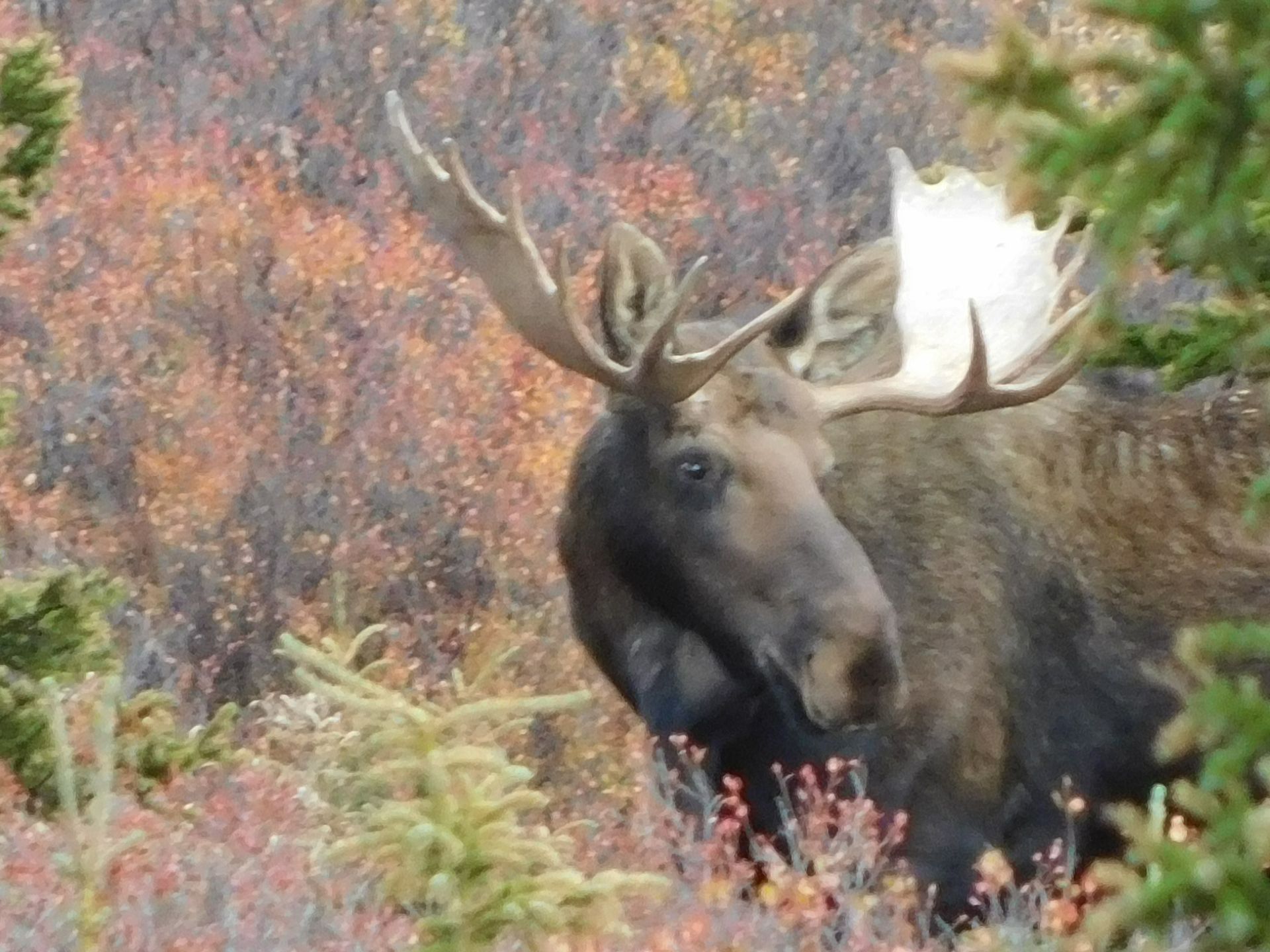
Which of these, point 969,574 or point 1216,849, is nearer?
point 1216,849

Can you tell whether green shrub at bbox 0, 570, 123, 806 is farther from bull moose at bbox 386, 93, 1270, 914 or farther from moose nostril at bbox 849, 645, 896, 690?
moose nostril at bbox 849, 645, 896, 690

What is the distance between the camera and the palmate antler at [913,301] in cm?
546

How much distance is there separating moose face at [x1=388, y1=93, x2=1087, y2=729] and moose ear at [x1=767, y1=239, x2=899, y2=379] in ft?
0.03

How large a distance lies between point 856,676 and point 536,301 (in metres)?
1.33

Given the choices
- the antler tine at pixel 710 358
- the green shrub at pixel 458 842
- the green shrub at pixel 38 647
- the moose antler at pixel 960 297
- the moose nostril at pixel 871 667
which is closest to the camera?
the green shrub at pixel 458 842

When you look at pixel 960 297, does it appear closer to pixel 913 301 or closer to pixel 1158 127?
pixel 913 301

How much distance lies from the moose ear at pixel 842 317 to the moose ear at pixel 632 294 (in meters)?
0.46

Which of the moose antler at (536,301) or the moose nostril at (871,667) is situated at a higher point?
the moose antler at (536,301)

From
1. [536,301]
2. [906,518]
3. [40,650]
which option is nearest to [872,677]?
[906,518]

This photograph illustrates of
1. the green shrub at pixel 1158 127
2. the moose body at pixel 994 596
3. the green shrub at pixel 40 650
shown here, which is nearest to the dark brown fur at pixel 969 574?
the moose body at pixel 994 596

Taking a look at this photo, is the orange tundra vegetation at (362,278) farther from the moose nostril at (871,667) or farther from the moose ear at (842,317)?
the moose ear at (842,317)

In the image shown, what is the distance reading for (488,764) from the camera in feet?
8.80

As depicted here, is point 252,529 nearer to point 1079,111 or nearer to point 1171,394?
point 1171,394

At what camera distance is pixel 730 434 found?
5547mm
